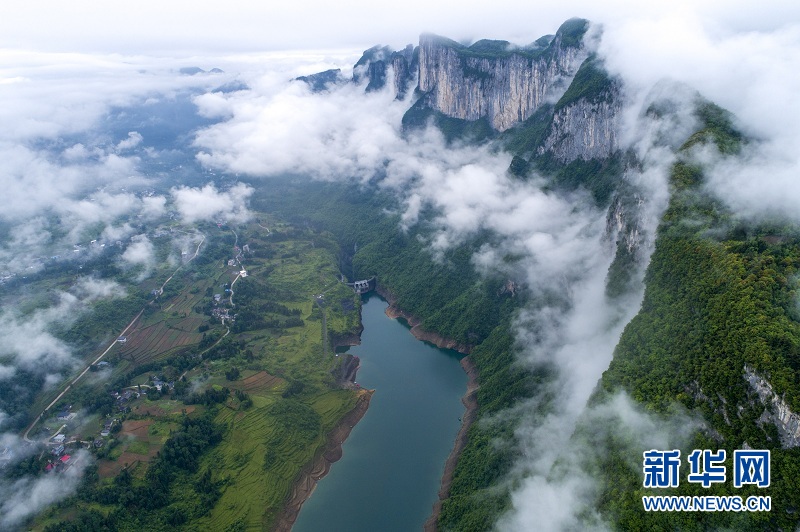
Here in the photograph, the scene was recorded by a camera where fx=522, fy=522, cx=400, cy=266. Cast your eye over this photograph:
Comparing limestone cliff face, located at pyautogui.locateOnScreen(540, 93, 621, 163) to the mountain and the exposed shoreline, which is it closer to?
the mountain

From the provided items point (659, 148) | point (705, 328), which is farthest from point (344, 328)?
point (705, 328)

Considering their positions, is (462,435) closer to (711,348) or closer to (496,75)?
(711,348)

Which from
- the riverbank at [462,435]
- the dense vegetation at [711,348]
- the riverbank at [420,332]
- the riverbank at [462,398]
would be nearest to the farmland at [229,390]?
the riverbank at [420,332]

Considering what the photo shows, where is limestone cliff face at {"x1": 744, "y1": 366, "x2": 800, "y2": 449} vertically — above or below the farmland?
above

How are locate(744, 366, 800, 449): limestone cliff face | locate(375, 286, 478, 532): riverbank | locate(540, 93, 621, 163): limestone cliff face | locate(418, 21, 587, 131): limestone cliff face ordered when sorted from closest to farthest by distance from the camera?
locate(744, 366, 800, 449): limestone cliff face → locate(375, 286, 478, 532): riverbank → locate(540, 93, 621, 163): limestone cliff face → locate(418, 21, 587, 131): limestone cliff face

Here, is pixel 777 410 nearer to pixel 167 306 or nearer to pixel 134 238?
pixel 167 306

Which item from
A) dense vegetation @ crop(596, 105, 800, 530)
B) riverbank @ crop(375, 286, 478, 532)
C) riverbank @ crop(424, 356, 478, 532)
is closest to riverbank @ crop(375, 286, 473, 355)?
riverbank @ crop(375, 286, 478, 532)
